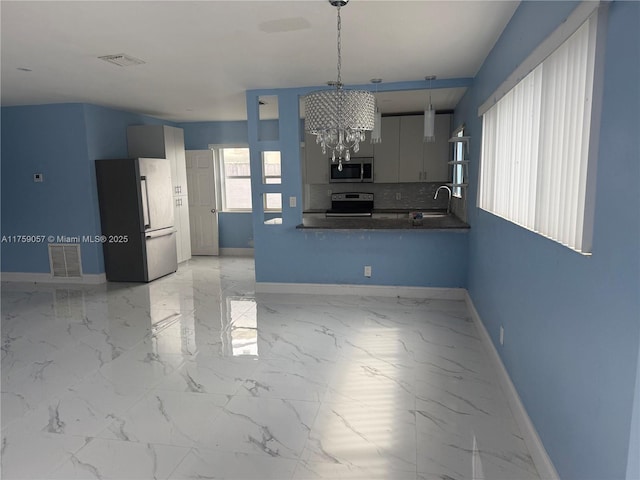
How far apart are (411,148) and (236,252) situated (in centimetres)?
373

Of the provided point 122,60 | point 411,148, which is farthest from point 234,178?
point 122,60

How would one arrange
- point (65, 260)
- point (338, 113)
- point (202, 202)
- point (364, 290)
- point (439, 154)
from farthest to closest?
1. point (202, 202)
2. point (439, 154)
3. point (65, 260)
4. point (364, 290)
5. point (338, 113)

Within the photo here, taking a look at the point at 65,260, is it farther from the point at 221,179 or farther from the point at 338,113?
the point at 338,113

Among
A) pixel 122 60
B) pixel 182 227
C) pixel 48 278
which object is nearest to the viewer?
pixel 122 60

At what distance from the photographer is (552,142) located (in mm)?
1832

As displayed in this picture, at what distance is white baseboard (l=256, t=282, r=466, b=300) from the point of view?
4.73m

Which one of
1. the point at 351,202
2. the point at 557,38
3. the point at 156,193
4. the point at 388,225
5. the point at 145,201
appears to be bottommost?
the point at 388,225

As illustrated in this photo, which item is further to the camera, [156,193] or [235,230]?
[235,230]

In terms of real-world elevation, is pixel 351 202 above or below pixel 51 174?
below

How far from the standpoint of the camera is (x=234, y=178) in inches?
304

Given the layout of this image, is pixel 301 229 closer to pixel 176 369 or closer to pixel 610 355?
pixel 176 369

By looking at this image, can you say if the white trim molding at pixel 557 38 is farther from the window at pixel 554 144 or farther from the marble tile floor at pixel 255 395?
the marble tile floor at pixel 255 395

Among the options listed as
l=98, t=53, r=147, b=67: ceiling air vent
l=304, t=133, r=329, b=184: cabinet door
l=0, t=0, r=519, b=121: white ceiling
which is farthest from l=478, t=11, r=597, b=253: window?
l=304, t=133, r=329, b=184: cabinet door

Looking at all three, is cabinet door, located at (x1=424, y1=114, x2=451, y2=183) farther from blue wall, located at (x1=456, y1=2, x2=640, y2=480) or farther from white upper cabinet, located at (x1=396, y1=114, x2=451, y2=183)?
blue wall, located at (x1=456, y1=2, x2=640, y2=480)
